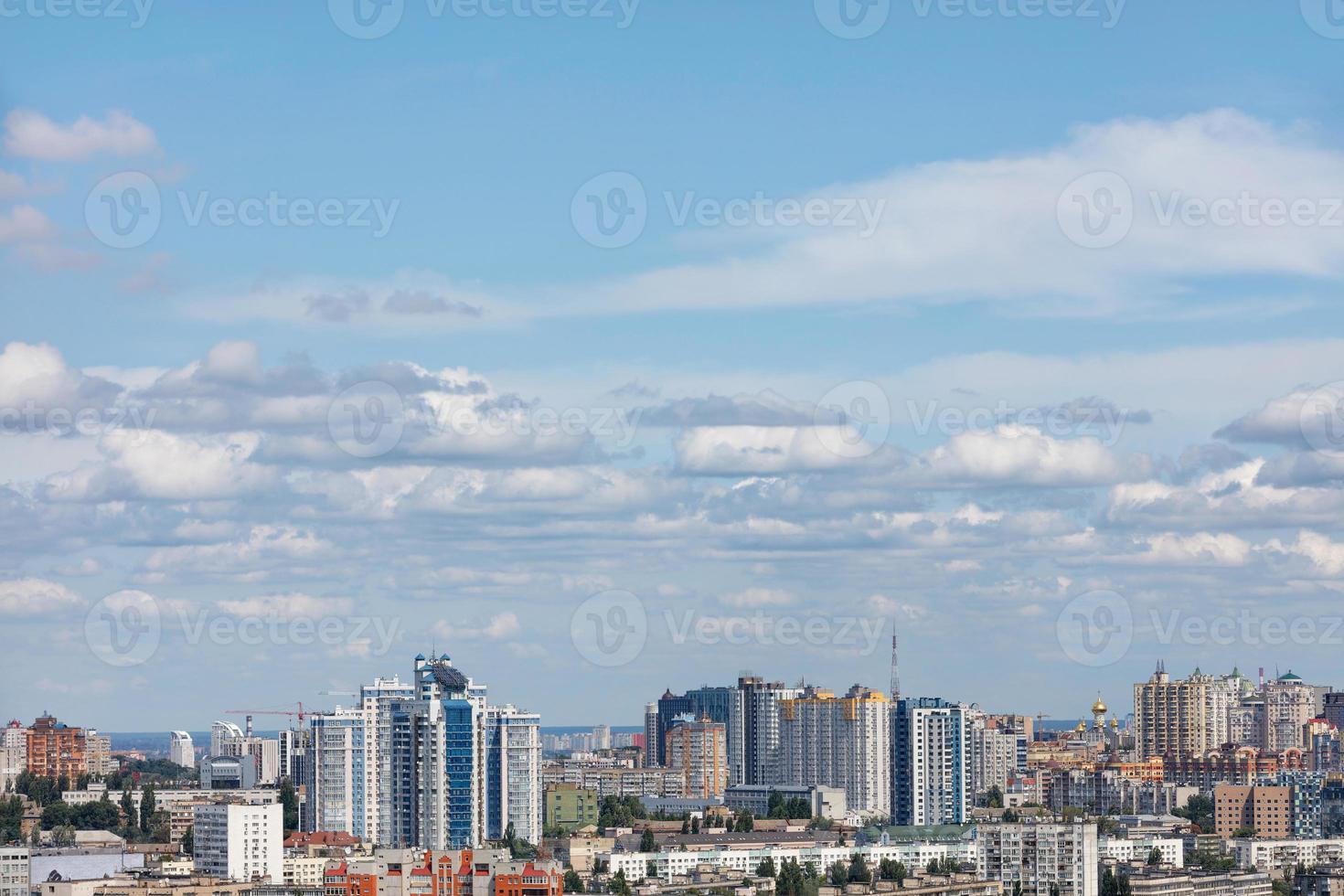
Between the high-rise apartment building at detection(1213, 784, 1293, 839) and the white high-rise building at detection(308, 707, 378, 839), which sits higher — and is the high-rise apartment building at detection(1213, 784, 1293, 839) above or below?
below

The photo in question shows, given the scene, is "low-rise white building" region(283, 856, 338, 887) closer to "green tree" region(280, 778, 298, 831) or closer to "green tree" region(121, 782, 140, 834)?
"green tree" region(280, 778, 298, 831)

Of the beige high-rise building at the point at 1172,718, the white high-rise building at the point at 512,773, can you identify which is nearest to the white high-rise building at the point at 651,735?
the beige high-rise building at the point at 1172,718

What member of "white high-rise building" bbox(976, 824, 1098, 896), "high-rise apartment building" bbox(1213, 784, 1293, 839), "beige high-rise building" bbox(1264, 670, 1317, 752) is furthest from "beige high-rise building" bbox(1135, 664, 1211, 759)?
"white high-rise building" bbox(976, 824, 1098, 896)

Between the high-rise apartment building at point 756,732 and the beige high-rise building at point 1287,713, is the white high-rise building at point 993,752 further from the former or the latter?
the beige high-rise building at point 1287,713

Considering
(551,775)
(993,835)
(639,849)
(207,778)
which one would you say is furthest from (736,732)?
(993,835)

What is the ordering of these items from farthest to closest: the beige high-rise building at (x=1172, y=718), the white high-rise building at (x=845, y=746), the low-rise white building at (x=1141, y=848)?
the beige high-rise building at (x=1172, y=718), the white high-rise building at (x=845, y=746), the low-rise white building at (x=1141, y=848)
